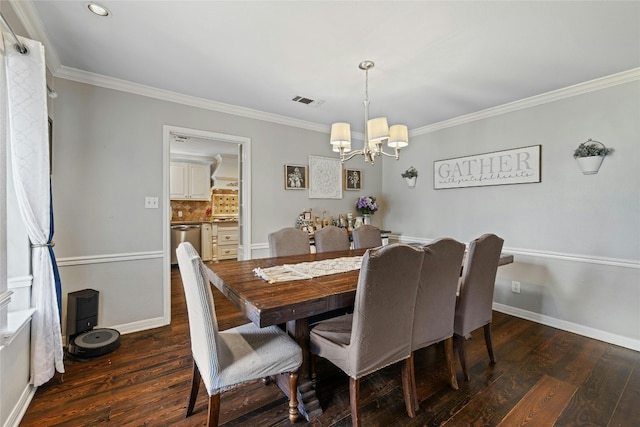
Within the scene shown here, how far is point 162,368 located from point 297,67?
2637 mm

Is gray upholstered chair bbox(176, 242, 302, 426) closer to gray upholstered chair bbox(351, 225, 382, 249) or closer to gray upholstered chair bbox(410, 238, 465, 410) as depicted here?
gray upholstered chair bbox(410, 238, 465, 410)

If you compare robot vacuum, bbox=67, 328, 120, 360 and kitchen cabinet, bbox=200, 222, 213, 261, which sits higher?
kitchen cabinet, bbox=200, 222, 213, 261

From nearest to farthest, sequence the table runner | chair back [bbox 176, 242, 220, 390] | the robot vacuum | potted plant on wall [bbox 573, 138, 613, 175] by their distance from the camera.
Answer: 1. chair back [bbox 176, 242, 220, 390]
2. the table runner
3. the robot vacuum
4. potted plant on wall [bbox 573, 138, 613, 175]

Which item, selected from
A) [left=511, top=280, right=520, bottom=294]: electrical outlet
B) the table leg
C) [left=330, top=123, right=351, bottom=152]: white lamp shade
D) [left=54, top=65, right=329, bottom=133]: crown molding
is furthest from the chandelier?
[left=511, top=280, right=520, bottom=294]: electrical outlet

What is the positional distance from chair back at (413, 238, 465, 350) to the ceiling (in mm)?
1443

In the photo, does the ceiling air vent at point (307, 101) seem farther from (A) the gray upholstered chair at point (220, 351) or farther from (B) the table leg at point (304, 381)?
(B) the table leg at point (304, 381)

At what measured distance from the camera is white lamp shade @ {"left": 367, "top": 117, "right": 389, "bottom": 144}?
7.51 ft

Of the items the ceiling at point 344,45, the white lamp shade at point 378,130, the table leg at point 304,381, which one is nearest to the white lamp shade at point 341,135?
the white lamp shade at point 378,130

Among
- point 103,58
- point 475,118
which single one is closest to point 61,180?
point 103,58

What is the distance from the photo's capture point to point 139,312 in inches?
113

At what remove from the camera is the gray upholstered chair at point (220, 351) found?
1359mm

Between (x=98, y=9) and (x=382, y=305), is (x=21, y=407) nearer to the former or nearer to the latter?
(x=382, y=305)

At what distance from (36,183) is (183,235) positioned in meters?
4.07

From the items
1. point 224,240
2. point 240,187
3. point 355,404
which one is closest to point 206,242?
point 224,240
